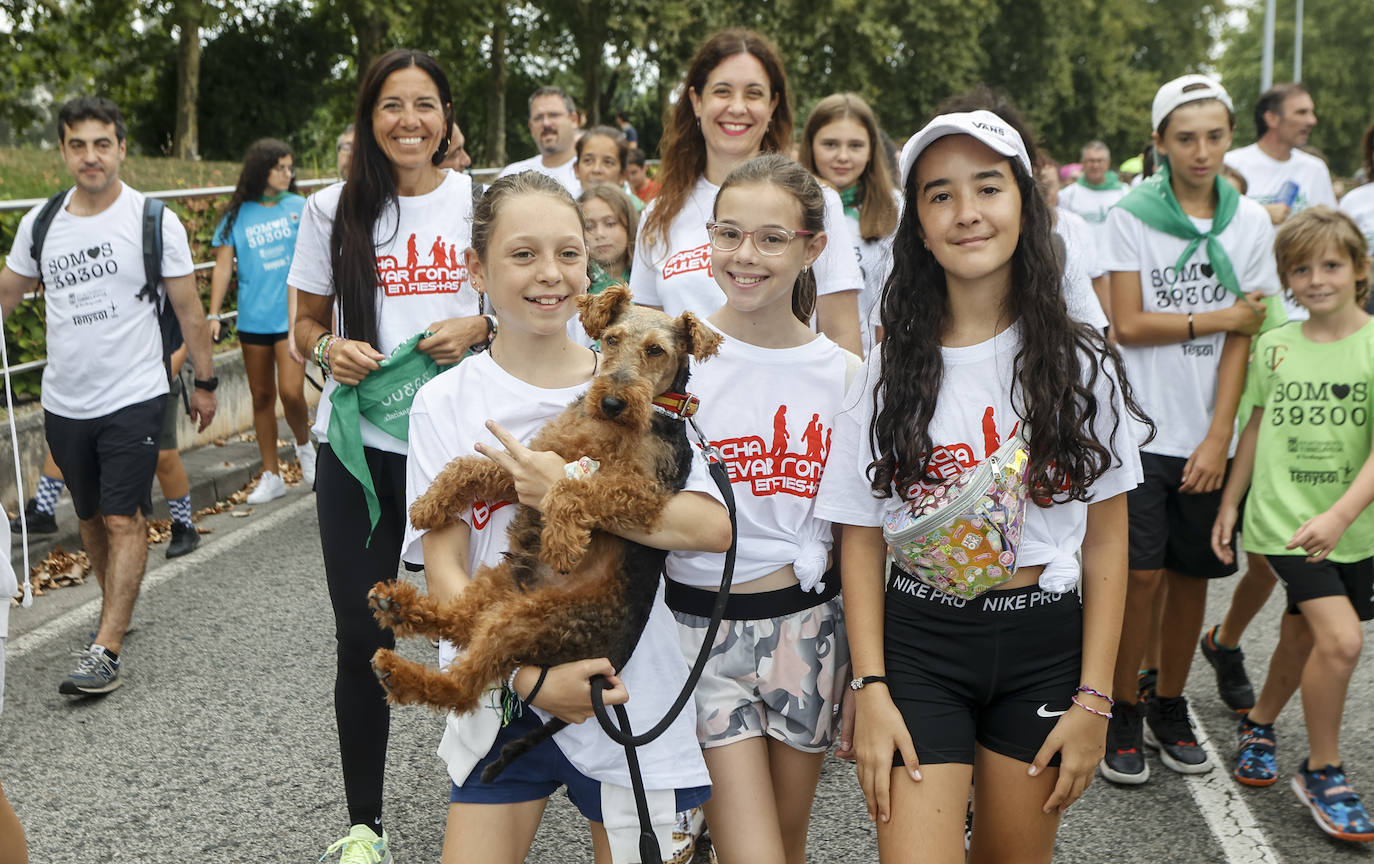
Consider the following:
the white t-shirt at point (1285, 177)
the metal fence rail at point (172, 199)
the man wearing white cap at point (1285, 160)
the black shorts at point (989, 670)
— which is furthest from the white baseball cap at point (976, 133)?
the white t-shirt at point (1285, 177)

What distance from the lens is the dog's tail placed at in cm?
258

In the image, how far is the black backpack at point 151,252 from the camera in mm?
6027

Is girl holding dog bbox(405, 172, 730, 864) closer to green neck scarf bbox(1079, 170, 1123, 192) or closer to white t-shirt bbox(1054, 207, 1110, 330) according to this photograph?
white t-shirt bbox(1054, 207, 1110, 330)

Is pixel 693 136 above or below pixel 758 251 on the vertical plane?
above

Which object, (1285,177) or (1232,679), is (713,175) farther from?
(1285,177)

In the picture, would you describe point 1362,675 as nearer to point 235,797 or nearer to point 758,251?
point 758,251

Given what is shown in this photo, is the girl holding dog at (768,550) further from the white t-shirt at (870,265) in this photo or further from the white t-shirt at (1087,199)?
the white t-shirt at (1087,199)

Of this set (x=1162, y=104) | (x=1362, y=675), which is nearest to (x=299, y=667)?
(x=1162, y=104)

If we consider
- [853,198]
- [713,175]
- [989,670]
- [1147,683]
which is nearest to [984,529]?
[989,670]

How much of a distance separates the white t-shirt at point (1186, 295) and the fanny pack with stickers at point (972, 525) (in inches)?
86.9

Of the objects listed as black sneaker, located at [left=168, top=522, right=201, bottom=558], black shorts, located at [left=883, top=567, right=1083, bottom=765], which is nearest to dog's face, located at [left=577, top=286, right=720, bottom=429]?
black shorts, located at [left=883, top=567, right=1083, bottom=765]

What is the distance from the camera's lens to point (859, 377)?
291 centimetres

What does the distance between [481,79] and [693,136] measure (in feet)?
108

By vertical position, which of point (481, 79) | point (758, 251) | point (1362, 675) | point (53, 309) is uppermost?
point (481, 79)
